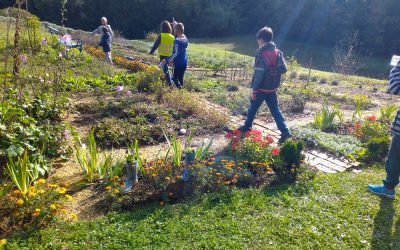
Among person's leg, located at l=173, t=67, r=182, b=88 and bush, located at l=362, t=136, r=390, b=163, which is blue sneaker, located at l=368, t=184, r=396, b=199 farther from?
person's leg, located at l=173, t=67, r=182, b=88

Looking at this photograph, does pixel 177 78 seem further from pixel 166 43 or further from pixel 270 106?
pixel 270 106

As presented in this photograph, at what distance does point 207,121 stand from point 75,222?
3.50 meters

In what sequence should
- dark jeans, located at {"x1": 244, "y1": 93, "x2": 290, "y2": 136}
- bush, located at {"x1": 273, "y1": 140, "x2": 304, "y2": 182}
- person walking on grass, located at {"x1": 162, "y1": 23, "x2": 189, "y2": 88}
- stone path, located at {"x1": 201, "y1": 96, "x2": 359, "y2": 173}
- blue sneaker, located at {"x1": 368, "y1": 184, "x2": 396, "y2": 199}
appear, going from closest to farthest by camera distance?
blue sneaker, located at {"x1": 368, "y1": 184, "x2": 396, "y2": 199}, bush, located at {"x1": 273, "y1": 140, "x2": 304, "y2": 182}, stone path, located at {"x1": 201, "y1": 96, "x2": 359, "y2": 173}, dark jeans, located at {"x1": 244, "y1": 93, "x2": 290, "y2": 136}, person walking on grass, located at {"x1": 162, "y1": 23, "x2": 189, "y2": 88}

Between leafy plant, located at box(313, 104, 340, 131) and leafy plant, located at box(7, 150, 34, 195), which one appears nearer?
leafy plant, located at box(7, 150, 34, 195)

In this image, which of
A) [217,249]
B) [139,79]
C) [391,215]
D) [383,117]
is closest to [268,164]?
[391,215]

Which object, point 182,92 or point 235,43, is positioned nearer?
point 182,92

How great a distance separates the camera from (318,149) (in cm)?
565

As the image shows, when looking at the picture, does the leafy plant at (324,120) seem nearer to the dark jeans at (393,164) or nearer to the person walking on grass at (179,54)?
the dark jeans at (393,164)

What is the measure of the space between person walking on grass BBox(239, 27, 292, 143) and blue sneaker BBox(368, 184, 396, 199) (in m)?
1.73

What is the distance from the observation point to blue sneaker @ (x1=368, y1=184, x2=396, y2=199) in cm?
410

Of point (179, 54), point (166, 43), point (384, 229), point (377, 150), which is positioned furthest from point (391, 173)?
point (166, 43)

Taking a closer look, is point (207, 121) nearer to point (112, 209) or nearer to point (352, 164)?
point (352, 164)

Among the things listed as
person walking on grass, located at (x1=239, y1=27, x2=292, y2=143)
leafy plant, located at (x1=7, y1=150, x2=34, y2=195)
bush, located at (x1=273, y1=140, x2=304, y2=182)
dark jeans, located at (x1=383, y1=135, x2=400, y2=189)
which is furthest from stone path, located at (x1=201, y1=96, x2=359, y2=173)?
leafy plant, located at (x1=7, y1=150, x2=34, y2=195)

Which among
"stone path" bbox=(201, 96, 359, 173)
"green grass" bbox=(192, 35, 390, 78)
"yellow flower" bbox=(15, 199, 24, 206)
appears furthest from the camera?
"green grass" bbox=(192, 35, 390, 78)
